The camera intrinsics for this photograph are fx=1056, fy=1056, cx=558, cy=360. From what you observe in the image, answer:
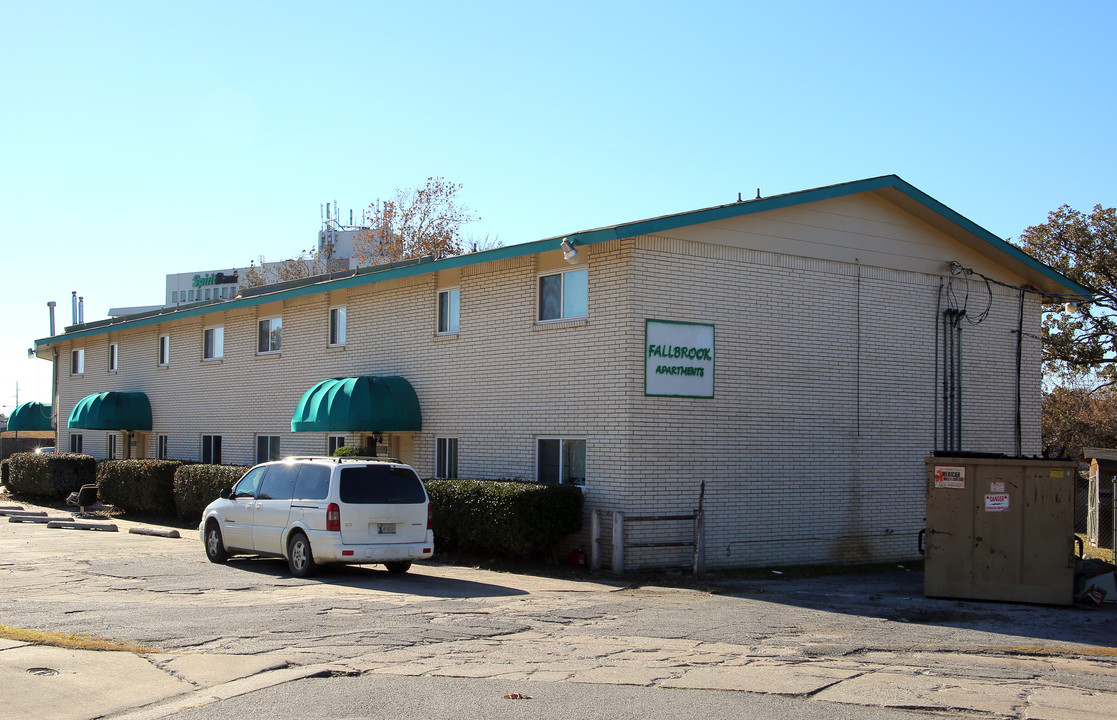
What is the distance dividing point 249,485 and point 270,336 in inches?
396

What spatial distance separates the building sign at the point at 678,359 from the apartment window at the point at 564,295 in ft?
4.46

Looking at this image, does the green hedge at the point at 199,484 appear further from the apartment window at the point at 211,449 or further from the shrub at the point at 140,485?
the apartment window at the point at 211,449

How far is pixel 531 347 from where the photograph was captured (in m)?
17.7

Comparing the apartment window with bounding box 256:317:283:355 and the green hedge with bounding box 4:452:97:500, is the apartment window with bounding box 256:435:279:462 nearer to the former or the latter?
the apartment window with bounding box 256:317:283:355

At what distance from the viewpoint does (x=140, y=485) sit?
1006 inches

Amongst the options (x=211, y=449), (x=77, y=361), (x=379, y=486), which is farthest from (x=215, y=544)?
(x=77, y=361)

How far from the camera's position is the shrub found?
2512cm

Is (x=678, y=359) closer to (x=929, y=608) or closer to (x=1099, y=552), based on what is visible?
(x=929, y=608)

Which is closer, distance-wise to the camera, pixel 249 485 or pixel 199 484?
pixel 249 485

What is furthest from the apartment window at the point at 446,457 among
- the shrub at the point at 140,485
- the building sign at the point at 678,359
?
the shrub at the point at 140,485

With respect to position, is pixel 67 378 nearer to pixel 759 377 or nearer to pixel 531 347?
pixel 531 347

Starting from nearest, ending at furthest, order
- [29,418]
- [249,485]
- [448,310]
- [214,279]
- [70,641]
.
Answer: [70,641] < [249,485] < [448,310] < [29,418] < [214,279]

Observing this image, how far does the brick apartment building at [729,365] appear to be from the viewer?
16.2 metres

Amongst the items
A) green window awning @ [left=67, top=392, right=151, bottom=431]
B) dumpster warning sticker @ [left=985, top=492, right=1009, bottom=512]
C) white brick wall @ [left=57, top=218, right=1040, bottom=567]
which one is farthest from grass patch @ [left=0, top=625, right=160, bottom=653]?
green window awning @ [left=67, top=392, right=151, bottom=431]
